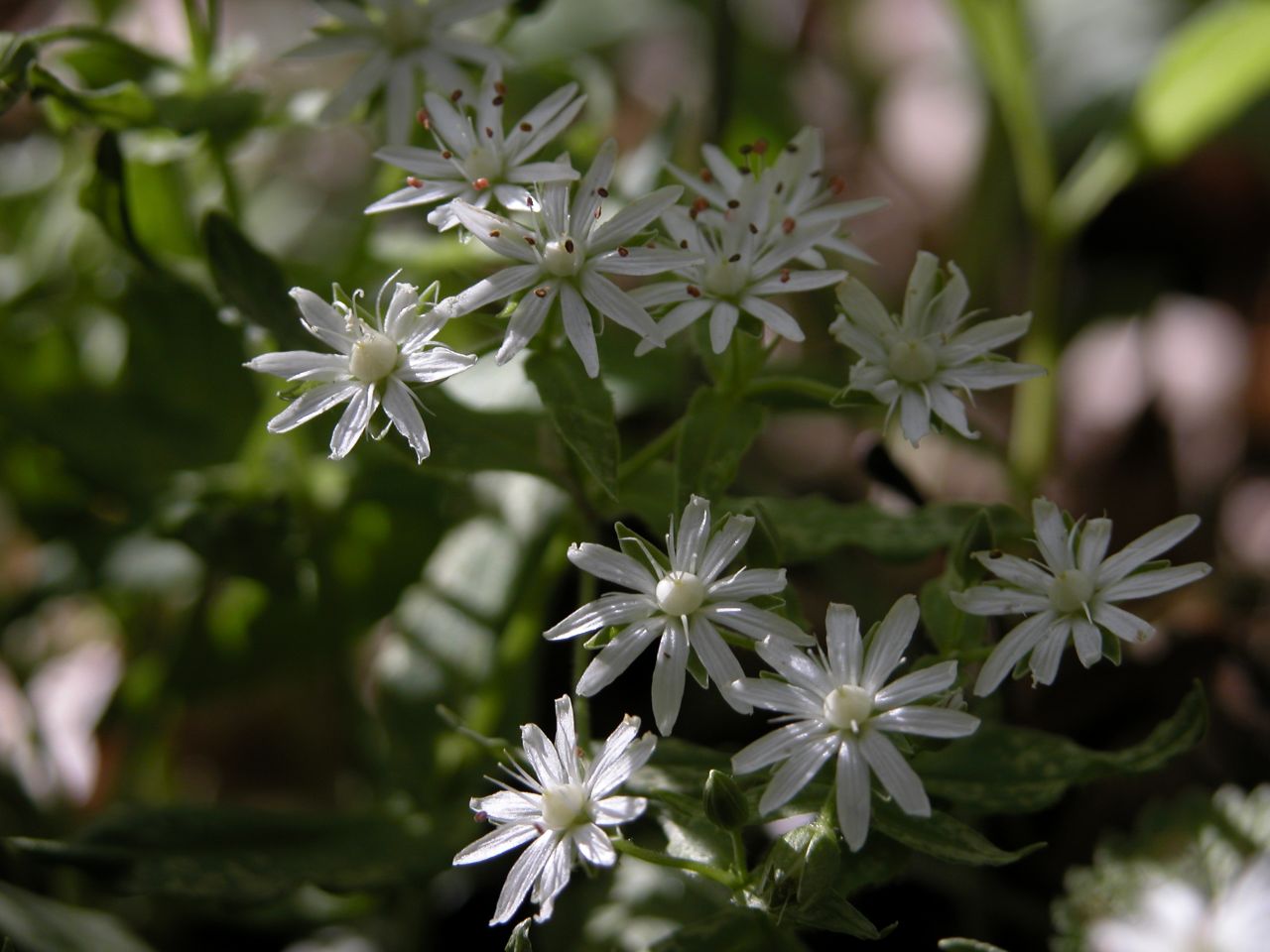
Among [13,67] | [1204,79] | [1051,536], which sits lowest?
[1051,536]

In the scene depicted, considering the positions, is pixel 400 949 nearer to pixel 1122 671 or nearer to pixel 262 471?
pixel 262 471

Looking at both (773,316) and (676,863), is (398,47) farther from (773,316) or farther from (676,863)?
(676,863)

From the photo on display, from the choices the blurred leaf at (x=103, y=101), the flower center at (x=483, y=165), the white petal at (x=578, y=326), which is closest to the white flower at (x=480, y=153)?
the flower center at (x=483, y=165)

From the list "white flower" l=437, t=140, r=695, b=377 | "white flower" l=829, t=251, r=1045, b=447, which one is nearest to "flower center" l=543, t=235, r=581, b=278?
"white flower" l=437, t=140, r=695, b=377

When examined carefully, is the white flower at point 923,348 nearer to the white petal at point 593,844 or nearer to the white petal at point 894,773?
the white petal at point 894,773

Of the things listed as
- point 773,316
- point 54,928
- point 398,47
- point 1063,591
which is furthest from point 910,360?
point 54,928

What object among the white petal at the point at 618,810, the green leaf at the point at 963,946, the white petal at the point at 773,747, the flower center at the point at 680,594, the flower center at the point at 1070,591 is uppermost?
the flower center at the point at 1070,591

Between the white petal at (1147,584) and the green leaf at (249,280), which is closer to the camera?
the white petal at (1147,584)
